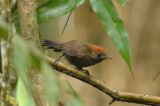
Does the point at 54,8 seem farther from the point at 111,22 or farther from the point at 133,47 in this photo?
the point at 133,47

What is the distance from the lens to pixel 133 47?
4.28 meters

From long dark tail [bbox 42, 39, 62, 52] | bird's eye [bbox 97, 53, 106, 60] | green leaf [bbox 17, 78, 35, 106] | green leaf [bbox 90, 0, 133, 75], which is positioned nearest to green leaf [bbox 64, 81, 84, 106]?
green leaf [bbox 17, 78, 35, 106]

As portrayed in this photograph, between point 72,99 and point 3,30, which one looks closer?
point 3,30

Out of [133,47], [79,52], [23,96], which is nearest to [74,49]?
[79,52]

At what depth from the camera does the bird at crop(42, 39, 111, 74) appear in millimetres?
2162

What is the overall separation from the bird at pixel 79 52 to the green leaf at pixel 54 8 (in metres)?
0.27

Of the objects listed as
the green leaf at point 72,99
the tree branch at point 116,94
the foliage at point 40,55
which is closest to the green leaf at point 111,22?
the foliage at point 40,55

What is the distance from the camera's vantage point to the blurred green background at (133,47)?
4141mm

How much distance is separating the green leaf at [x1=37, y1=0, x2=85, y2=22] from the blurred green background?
221 centimetres

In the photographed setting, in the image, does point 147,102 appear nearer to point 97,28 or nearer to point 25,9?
point 25,9

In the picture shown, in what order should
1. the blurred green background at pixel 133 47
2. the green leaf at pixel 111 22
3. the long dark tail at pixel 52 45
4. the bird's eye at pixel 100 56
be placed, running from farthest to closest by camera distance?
the blurred green background at pixel 133 47 < the bird's eye at pixel 100 56 < the long dark tail at pixel 52 45 < the green leaf at pixel 111 22

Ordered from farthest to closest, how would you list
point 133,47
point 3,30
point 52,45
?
point 133,47 < point 52,45 < point 3,30

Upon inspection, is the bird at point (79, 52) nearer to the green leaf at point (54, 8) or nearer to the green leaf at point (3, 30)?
the green leaf at point (54, 8)

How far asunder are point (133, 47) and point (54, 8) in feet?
8.02
